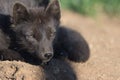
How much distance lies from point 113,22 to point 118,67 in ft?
19.2

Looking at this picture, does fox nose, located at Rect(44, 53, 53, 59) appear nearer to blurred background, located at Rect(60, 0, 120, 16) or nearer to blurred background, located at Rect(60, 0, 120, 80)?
blurred background, located at Rect(60, 0, 120, 80)

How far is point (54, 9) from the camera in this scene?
8.03m

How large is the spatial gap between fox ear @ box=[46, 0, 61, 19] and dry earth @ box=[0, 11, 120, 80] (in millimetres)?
940

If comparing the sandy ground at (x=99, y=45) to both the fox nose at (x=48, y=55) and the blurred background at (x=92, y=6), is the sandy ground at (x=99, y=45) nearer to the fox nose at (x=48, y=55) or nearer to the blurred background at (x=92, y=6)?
the blurred background at (x=92, y=6)

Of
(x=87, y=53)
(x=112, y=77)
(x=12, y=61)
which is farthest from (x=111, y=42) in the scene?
(x=12, y=61)

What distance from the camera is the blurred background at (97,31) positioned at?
27.4 feet

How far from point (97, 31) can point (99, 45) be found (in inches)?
83.2

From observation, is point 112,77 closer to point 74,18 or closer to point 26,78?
point 26,78

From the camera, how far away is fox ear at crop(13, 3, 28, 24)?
769 cm

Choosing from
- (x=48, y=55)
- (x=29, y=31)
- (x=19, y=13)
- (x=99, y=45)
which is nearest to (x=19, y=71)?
(x=48, y=55)

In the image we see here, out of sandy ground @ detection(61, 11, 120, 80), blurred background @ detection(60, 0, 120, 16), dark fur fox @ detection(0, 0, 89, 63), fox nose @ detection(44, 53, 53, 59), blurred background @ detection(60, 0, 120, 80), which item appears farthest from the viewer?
blurred background @ detection(60, 0, 120, 16)

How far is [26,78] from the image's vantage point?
22.5 ft

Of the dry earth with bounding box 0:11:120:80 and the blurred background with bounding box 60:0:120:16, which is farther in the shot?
the blurred background with bounding box 60:0:120:16

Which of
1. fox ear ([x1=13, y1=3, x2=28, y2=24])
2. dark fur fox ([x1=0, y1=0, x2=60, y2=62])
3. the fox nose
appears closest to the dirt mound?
the fox nose
